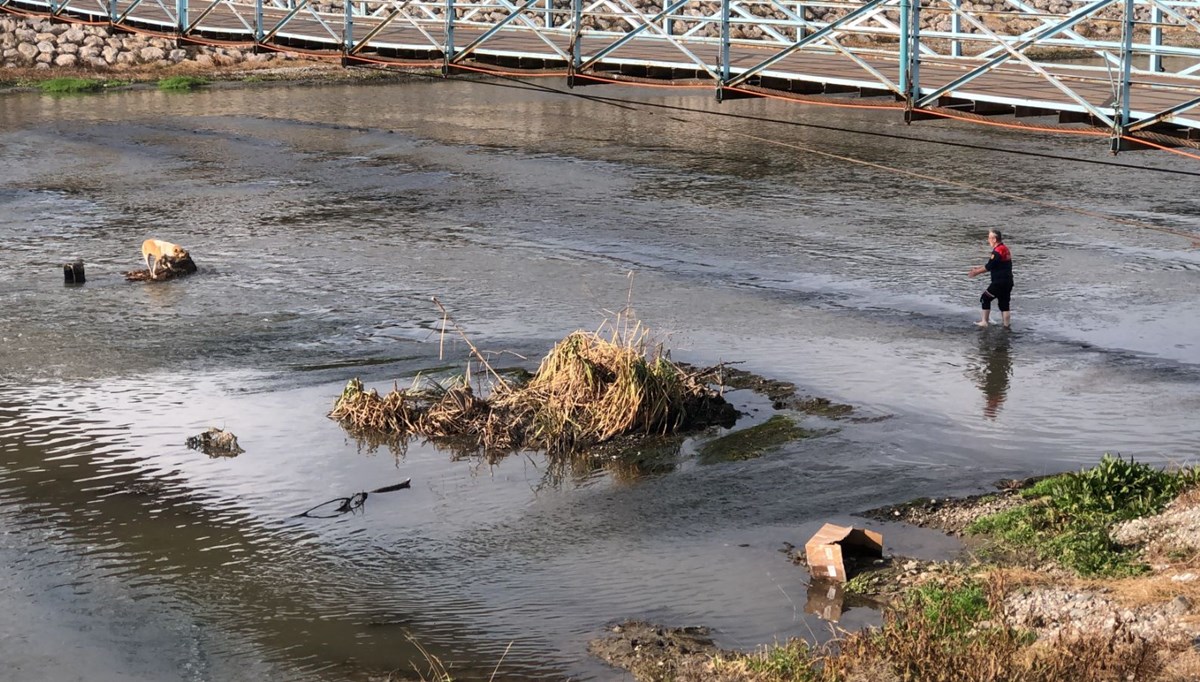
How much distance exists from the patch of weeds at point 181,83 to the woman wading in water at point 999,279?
3677 cm

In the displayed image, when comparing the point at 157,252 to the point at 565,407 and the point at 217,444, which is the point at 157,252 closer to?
the point at 217,444

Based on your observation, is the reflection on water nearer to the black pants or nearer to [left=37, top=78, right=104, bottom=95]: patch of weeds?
the black pants

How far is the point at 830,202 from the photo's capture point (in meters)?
30.9

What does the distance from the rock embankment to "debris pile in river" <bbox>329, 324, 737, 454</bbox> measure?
38.9 meters

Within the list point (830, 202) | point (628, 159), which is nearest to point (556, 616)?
point (830, 202)

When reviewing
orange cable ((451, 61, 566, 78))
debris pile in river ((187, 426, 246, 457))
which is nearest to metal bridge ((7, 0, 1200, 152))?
orange cable ((451, 61, 566, 78))

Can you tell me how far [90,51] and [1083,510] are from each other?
4810cm

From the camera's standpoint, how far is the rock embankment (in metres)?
53.3

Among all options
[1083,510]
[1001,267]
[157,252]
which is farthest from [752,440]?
[157,252]

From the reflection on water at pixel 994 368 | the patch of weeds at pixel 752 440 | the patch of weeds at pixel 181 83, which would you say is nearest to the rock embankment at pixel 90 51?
the patch of weeds at pixel 181 83

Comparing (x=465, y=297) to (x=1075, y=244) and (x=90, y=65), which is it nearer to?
(x=1075, y=244)

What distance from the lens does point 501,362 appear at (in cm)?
1914

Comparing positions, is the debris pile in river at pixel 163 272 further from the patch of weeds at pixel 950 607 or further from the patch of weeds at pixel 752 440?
the patch of weeds at pixel 950 607

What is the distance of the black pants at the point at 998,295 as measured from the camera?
2016 cm
